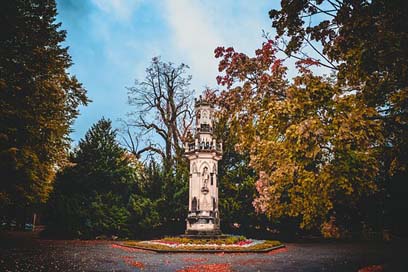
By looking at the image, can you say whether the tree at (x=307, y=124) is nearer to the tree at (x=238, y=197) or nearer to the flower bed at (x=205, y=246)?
the flower bed at (x=205, y=246)

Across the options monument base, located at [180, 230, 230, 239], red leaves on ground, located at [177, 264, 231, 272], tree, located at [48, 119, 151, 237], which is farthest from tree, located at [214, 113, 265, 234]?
red leaves on ground, located at [177, 264, 231, 272]

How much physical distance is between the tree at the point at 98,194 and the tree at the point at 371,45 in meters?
22.1

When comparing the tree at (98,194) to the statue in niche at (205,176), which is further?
the tree at (98,194)

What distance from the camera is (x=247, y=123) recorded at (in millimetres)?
8391

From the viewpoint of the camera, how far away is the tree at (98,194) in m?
26.5

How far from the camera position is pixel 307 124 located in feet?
22.3

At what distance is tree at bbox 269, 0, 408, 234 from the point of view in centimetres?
546

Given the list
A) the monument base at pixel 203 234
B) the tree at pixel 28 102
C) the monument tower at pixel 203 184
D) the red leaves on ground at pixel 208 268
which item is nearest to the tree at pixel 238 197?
the monument tower at pixel 203 184

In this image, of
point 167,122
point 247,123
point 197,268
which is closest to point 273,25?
point 247,123

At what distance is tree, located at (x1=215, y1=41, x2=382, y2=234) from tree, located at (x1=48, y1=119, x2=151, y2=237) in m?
20.2

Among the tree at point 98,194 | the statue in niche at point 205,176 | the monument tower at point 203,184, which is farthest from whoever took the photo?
the tree at point 98,194

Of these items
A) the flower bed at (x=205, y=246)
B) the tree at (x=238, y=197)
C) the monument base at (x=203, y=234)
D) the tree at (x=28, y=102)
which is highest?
the tree at (x=28, y=102)

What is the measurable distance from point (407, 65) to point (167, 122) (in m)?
30.8

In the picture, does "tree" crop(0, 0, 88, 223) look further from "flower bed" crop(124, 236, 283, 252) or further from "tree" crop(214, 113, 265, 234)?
"tree" crop(214, 113, 265, 234)
